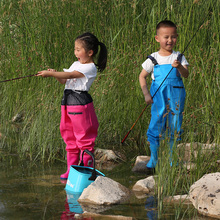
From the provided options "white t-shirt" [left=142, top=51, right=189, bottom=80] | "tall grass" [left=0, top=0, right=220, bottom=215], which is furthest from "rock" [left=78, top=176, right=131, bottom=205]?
"white t-shirt" [left=142, top=51, right=189, bottom=80]

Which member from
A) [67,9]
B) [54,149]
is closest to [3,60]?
[67,9]

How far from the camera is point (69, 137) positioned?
4.32 metres

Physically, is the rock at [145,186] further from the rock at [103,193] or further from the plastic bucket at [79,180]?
the plastic bucket at [79,180]

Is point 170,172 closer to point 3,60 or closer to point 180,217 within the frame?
point 180,217

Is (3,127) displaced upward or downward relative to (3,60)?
downward

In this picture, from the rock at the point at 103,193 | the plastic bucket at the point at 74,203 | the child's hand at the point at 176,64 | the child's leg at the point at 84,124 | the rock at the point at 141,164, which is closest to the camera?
the plastic bucket at the point at 74,203

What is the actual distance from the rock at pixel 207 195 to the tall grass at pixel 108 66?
0.41 metres

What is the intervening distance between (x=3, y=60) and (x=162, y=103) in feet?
10.5

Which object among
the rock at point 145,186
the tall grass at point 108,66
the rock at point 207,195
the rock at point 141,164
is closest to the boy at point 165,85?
the rock at point 141,164

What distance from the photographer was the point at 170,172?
3402mm

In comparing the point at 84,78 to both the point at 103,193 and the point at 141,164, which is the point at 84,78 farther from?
the point at 103,193

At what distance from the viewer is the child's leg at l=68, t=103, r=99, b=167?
163 inches

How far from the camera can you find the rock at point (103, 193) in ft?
11.2

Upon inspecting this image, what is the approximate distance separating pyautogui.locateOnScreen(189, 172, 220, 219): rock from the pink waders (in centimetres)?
123
